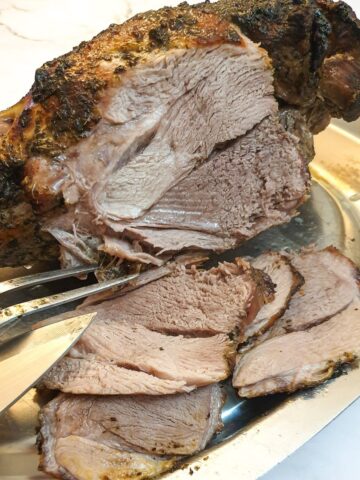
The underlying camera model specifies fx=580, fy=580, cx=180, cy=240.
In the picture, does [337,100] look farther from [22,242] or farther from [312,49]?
[22,242]

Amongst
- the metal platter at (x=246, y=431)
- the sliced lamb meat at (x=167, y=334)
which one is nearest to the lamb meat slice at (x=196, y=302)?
the sliced lamb meat at (x=167, y=334)

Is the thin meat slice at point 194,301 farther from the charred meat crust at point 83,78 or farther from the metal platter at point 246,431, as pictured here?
the charred meat crust at point 83,78

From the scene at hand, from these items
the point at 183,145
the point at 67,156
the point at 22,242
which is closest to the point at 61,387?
the point at 22,242

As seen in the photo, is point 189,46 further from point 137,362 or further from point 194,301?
point 137,362

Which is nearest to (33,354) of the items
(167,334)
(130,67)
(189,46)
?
(167,334)

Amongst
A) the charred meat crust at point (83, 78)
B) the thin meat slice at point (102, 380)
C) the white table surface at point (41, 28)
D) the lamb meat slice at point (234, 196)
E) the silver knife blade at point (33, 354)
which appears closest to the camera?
the silver knife blade at point (33, 354)

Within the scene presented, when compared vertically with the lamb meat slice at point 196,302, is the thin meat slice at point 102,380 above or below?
below
